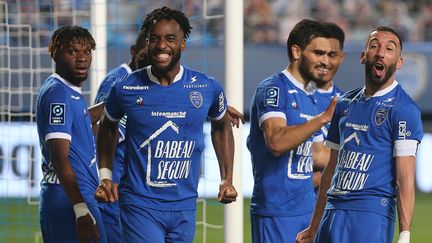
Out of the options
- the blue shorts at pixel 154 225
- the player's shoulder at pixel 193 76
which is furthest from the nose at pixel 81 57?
the blue shorts at pixel 154 225

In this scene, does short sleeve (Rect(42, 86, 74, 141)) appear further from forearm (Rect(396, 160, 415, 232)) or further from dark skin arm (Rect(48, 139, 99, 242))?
forearm (Rect(396, 160, 415, 232))

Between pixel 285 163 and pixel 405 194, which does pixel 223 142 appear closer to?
pixel 285 163

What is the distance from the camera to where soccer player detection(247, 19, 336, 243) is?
7.10 metres

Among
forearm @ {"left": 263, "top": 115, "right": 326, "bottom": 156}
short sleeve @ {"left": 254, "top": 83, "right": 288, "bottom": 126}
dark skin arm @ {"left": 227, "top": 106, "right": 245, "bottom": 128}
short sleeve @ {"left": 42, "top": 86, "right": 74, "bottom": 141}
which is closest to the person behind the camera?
forearm @ {"left": 263, "top": 115, "right": 326, "bottom": 156}

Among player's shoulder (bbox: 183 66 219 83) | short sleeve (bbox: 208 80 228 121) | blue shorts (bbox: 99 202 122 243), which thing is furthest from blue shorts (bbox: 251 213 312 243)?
blue shorts (bbox: 99 202 122 243)

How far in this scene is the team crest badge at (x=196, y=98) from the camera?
22.5ft

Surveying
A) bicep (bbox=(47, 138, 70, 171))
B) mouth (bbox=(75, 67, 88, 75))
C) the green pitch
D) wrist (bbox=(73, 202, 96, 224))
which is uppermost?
mouth (bbox=(75, 67, 88, 75))

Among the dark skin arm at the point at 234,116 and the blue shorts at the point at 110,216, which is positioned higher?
the dark skin arm at the point at 234,116

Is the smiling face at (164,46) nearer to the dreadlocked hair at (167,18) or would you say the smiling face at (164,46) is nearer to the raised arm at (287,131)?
the dreadlocked hair at (167,18)

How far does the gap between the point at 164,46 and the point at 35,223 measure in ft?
21.7

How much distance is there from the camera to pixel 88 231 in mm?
6809

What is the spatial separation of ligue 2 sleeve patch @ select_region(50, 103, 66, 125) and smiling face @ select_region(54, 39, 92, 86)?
0.25 meters

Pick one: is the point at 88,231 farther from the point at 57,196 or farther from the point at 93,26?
the point at 93,26

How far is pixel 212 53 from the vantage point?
1733 centimetres
